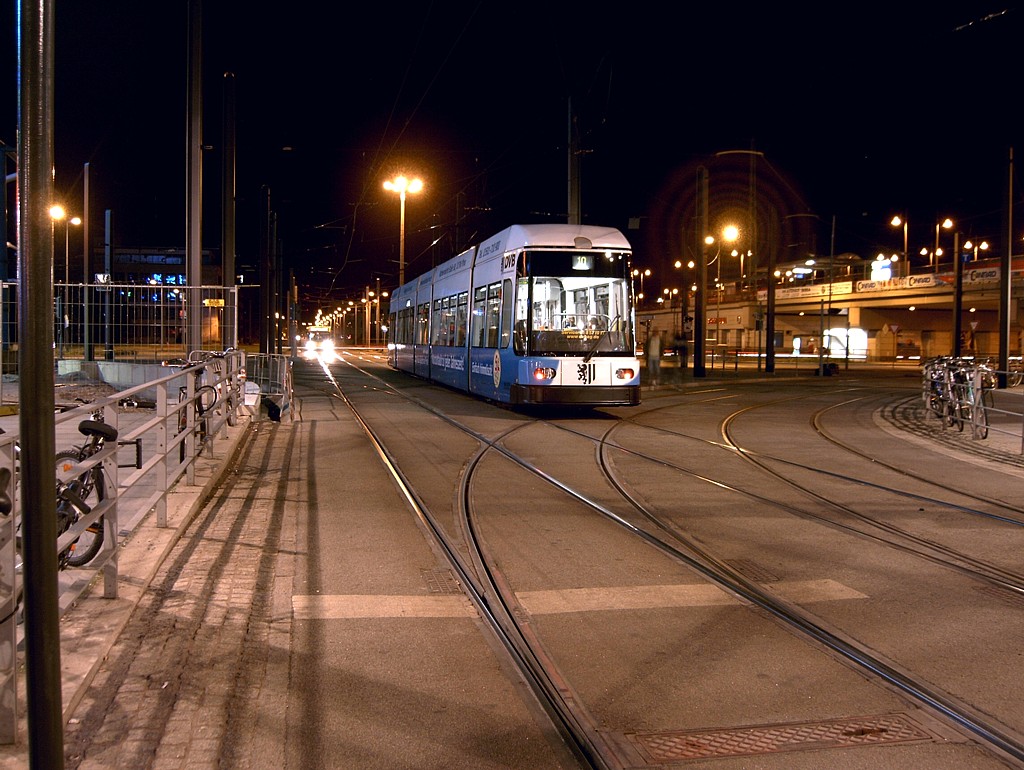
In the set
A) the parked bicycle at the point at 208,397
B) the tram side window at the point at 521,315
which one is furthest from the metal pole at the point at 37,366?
the tram side window at the point at 521,315

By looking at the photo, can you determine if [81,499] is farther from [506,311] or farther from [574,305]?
[506,311]

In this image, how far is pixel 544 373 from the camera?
58.5ft

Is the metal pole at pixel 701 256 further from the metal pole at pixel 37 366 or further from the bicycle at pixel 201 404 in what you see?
the metal pole at pixel 37 366

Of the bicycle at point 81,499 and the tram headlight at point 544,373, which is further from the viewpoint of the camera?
the tram headlight at point 544,373

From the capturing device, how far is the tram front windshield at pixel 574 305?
17922 millimetres

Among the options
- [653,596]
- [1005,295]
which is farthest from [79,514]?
[1005,295]

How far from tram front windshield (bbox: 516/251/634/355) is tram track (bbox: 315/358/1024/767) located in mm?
7504

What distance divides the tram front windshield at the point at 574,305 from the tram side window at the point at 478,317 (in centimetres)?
298

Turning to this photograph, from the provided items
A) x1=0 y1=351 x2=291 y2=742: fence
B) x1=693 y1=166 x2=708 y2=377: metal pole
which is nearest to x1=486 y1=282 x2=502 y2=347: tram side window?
x1=0 y1=351 x2=291 y2=742: fence

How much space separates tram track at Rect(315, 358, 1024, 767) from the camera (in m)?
4.09

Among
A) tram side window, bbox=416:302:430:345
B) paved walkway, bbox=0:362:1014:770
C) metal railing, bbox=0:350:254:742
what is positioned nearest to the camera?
metal railing, bbox=0:350:254:742

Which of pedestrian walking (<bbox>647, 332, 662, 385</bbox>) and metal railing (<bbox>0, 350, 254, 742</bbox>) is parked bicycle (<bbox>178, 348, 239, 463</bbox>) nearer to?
metal railing (<bbox>0, 350, 254, 742</bbox>)

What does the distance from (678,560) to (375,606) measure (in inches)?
95.9

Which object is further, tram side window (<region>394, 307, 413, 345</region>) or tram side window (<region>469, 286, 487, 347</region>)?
tram side window (<region>394, 307, 413, 345</region>)
